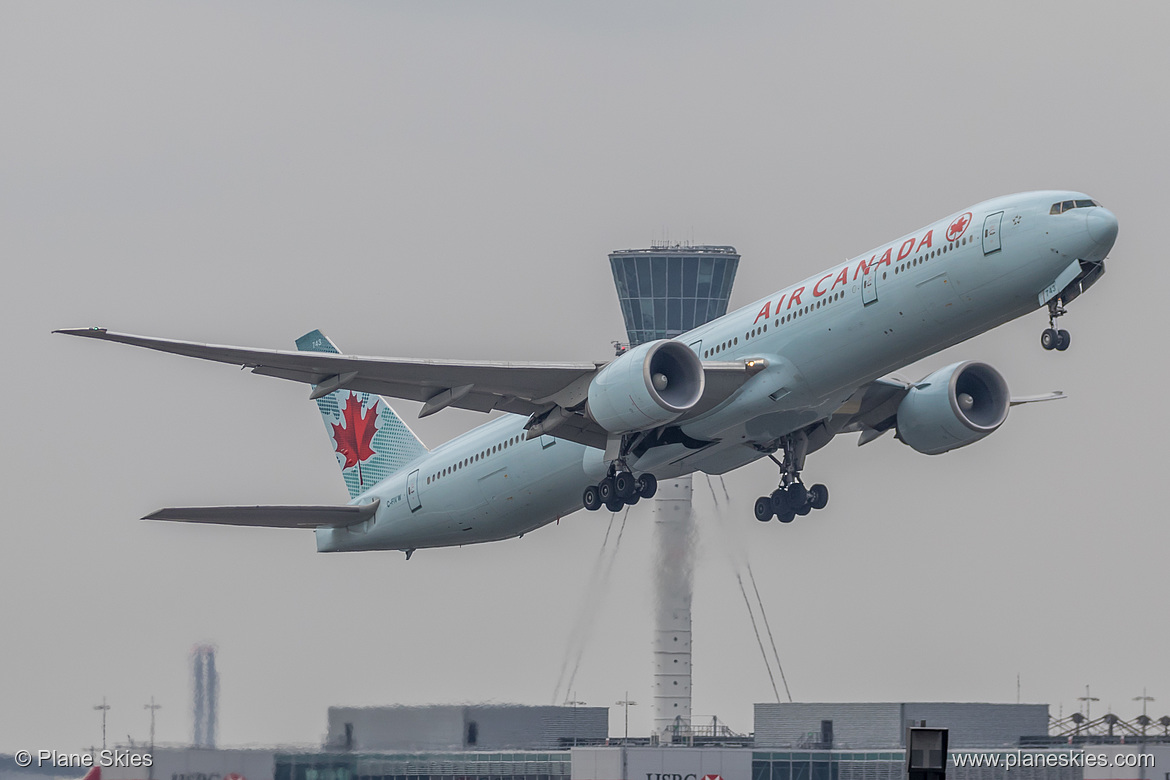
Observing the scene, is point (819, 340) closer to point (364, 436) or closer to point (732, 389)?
point (732, 389)

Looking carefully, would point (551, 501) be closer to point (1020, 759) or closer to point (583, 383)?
point (583, 383)

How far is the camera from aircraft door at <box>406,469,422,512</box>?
48.2 metres

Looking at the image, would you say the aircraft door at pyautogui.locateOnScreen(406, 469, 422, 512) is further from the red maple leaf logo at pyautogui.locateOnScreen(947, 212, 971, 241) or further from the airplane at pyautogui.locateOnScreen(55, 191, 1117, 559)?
the red maple leaf logo at pyautogui.locateOnScreen(947, 212, 971, 241)

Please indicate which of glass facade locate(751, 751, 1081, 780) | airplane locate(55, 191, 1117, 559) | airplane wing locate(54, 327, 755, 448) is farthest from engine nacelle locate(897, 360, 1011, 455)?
glass facade locate(751, 751, 1081, 780)

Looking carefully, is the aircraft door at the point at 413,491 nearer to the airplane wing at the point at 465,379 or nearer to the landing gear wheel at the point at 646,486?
the airplane wing at the point at 465,379

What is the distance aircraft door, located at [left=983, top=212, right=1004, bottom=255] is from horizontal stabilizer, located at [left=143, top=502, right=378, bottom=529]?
19.3 metres

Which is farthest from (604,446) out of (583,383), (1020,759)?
(1020,759)

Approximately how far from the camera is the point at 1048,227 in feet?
120

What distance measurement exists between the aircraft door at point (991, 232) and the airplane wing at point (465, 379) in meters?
5.83

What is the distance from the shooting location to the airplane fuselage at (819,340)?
36.8 metres

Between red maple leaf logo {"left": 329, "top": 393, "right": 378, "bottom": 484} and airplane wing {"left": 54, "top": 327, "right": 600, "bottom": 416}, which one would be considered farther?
red maple leaf logo {"left": 329, "top": 393, "right": 378, "bottom": 484}

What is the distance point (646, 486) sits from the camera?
4316 cm

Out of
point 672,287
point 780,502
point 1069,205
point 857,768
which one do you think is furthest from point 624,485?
point 672,287

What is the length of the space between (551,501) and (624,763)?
10583 millimetres
